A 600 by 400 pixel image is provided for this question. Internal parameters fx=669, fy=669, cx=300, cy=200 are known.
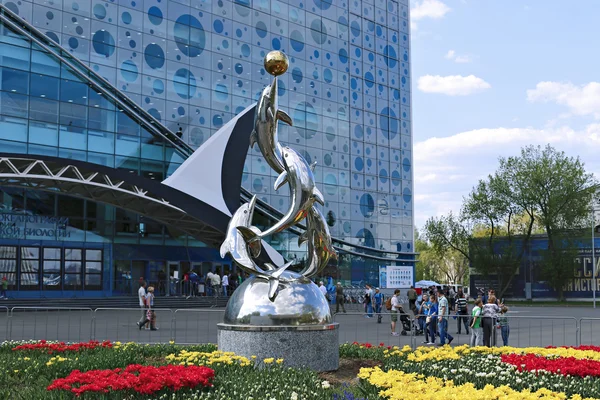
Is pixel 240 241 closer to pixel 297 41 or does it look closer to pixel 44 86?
pixel 44 86

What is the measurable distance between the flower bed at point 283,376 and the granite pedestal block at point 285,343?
0.30m

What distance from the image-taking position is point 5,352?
1186 centimetres

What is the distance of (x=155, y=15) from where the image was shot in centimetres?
4103

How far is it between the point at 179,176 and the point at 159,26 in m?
11.6

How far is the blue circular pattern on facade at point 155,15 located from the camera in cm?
4072

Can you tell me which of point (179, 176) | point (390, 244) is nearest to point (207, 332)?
point (179, 176)

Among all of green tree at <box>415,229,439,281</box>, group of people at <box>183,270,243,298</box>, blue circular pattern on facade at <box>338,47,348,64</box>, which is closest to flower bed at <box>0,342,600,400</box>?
group of people at <box>183,270,243,298</box>

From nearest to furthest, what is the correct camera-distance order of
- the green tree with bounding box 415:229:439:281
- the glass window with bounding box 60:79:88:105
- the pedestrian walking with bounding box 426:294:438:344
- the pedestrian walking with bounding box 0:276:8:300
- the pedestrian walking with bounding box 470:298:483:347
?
the pedestrian walking with bounding box 470:298:483:347 < the pedestrian walking with bounding box 426:294:438:344 < the pedestrian walking with bounding box 0:276:8:300 < the glass window with bounding box 60:79:88:105 < the green tree with bounding box 415:229:439:281

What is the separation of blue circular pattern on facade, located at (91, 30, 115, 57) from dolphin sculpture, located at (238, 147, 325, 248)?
29812 millimetres

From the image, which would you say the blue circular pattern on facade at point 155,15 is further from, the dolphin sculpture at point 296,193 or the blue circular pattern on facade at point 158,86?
the dolphin sculpture at point 296,193

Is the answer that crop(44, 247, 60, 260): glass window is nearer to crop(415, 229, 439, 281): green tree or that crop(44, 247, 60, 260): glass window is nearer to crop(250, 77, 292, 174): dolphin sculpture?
crop(250, 77, 292, 174): dolphin sculpture

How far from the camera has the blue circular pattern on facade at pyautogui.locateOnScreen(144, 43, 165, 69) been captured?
40.3 meters

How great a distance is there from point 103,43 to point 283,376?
33.8 metres

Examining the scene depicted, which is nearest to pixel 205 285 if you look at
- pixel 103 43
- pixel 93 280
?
pixel 93 280
